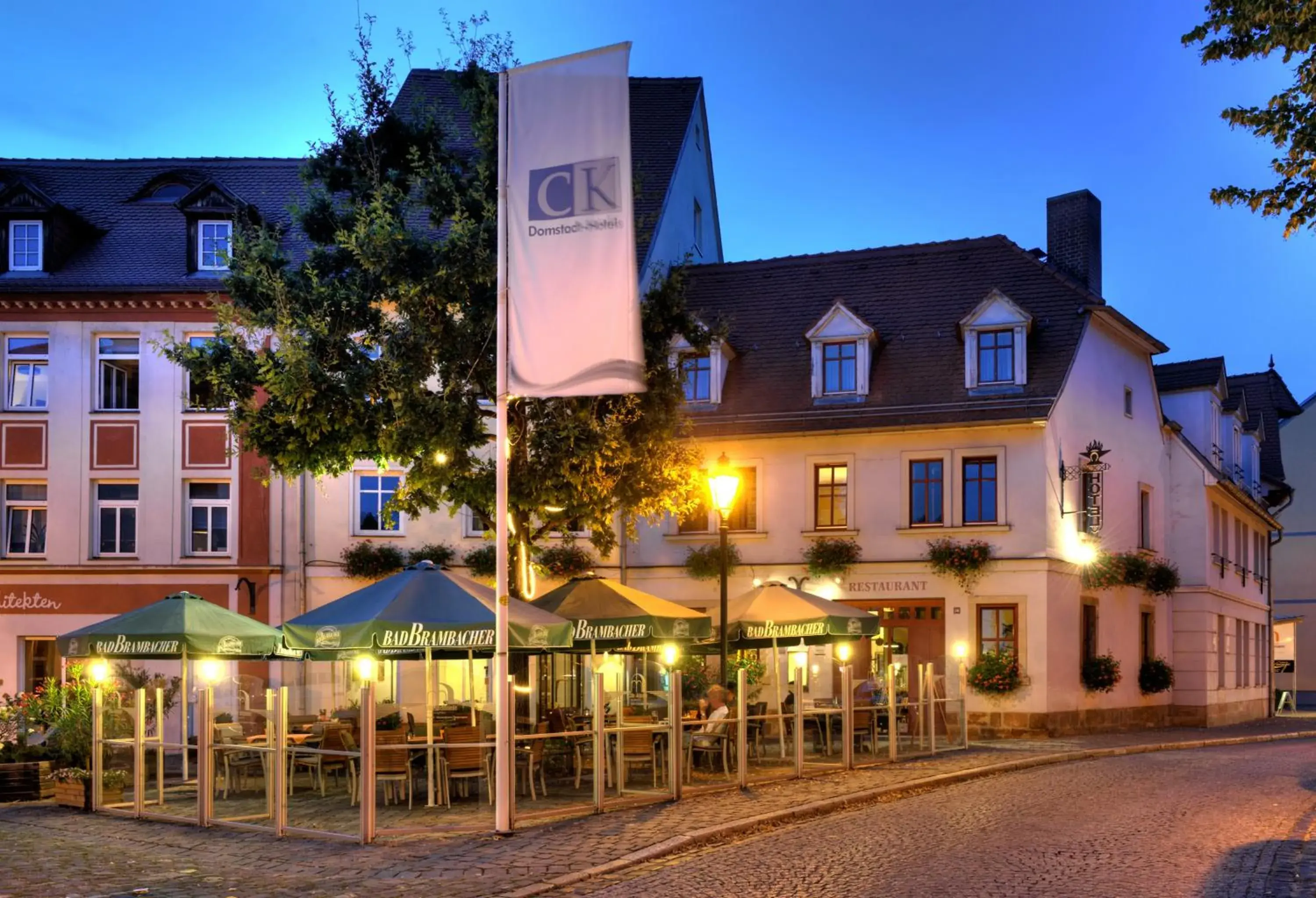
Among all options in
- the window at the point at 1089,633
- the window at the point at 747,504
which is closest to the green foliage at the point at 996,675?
the window at the point at 1089,633

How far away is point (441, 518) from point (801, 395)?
27.0 feet

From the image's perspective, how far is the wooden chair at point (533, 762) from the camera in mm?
18359

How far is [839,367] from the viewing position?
112 ft

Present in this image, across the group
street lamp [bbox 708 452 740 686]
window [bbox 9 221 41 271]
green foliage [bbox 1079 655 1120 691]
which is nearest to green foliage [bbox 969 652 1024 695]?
green foliage [bbox 1079 655 1120 691]

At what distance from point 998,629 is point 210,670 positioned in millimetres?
15306

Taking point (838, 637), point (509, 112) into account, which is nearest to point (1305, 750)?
point (838, 637)

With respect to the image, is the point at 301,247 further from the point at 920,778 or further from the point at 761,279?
the point at 920,778

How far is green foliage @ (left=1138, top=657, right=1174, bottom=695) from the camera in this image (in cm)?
3628

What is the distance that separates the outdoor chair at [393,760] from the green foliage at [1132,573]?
19318mm

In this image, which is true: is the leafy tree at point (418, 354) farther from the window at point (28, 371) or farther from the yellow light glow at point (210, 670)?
the window at point (28, 371)

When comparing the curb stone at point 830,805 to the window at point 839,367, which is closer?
the curb stone at point 830,805

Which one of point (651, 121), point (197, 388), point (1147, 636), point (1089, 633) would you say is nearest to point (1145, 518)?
point (1147, 636)

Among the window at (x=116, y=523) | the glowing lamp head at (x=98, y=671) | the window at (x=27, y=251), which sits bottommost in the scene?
the glowing lamp head at (x=98, y=671)

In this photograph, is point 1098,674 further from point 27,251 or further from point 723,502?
point 27,251
